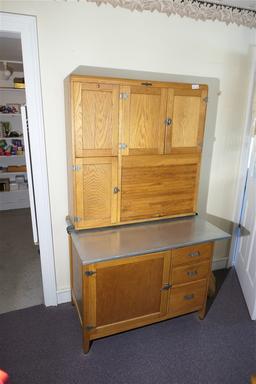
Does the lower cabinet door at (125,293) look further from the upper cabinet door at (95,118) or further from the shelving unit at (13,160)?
the shelving unit at (13,160)

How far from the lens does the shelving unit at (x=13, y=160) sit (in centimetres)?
427

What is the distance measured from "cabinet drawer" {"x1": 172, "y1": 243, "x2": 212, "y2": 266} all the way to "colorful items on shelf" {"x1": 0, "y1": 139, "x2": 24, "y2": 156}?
11.5ft

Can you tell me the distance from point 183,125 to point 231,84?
2.74ft

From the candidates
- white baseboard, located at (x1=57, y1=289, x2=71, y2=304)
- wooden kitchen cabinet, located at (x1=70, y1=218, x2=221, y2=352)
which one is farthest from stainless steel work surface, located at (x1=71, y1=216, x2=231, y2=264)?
white baseboard, located at (x1=57, y1=289, x2=71, y2=304)

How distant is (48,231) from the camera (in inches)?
81.4

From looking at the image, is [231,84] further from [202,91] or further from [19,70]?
[19,70]

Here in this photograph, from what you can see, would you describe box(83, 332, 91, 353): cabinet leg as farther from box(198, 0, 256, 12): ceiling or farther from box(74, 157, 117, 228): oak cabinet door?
box(198, 0, 256, 12): ceiling

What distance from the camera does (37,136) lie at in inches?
72.7

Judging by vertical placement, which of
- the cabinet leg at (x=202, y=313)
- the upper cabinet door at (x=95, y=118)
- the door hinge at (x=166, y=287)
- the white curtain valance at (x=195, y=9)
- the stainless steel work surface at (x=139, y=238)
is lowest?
the cabinet leg at (x=202, y=313)

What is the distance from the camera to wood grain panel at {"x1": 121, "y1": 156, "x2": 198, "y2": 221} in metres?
1.85

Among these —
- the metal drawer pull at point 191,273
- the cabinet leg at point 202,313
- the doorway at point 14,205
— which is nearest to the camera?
the metal drawer pull at point 191,273

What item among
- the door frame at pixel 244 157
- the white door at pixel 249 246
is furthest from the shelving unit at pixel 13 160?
the white door at pixel 249 246

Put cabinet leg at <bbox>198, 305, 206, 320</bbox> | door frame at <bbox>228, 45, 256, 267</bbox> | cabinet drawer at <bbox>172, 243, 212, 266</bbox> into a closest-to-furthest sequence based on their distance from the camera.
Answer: cabinet drawer at <bbox>172, 243, 212, 266</bbox>
cabinet leg at <bbox>198, 305, 206, 320</bbox>
door frame at <bbox>228, 45, 256, 267</bbox>

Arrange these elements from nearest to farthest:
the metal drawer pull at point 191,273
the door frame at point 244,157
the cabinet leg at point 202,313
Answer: the metal drawer pull at point 191,273
the cabinet leg at point 202,313
the door frame at point 244,157
